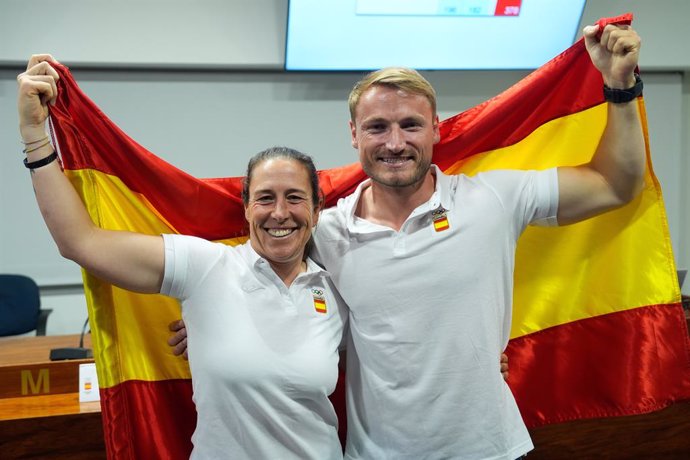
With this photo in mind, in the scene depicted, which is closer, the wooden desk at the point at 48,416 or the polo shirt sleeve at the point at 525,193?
the polo shirt sleeve at the point at 525,193

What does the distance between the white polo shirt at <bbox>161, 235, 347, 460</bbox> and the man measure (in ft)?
0.41

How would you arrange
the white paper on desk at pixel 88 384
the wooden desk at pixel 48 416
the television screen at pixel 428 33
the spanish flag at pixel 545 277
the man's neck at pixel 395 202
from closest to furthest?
the man's neck at pixel 395 202 → the spanish flag at pixel 545 277 → the wooden desk at pixel 48 416 → the white paper on desk at pixel 88 384 → the television screen at pixel 428 33

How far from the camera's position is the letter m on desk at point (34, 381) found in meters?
2.02

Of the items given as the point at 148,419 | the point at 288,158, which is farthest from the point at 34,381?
the point at 288,158

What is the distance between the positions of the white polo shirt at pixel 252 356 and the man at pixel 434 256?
0.12 meters

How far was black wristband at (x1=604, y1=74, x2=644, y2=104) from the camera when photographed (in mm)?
1567

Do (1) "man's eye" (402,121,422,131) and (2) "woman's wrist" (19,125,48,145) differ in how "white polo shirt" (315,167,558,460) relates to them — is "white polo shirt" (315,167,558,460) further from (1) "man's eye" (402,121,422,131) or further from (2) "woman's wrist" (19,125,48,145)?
(2) "woman's wrist" (19,125,48,145)

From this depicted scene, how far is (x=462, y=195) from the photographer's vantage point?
61.6 inches

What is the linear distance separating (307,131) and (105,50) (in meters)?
1.33

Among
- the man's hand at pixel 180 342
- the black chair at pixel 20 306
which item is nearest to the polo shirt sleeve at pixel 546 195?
the man's hand at pixel 180 342

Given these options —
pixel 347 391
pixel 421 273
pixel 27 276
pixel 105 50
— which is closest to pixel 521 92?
pixel 421 273

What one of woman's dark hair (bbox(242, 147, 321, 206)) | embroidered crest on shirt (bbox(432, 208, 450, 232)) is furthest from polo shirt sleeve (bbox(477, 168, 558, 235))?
woman's dark hair (bbox(242, 147, 321, 206))

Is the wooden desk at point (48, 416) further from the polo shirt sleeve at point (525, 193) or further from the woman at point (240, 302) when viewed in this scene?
the polo shirt sleeve at point (525, 193)

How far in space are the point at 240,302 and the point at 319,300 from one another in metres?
0.19
